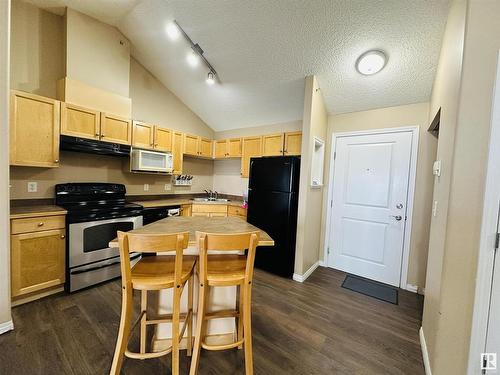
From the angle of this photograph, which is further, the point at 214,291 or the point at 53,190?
the point at 53,190

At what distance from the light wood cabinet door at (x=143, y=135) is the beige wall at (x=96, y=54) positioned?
0.48m

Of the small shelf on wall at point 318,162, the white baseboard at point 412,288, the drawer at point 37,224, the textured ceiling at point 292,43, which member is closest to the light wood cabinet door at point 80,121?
the drawer at point 37,224

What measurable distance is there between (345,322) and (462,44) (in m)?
2.42

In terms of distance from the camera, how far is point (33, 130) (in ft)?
7.33

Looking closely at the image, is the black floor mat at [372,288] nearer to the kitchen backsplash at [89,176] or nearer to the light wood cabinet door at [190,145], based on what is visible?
the kitchen backsplash at [89,176]

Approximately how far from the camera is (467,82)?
1268 mm

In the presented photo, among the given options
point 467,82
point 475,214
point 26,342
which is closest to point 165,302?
point 26,342

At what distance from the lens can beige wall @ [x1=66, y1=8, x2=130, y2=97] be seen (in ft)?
8.53

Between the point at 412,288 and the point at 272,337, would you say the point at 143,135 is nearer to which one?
the point at 272,337

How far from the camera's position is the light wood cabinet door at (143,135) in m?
3.14

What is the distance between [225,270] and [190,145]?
3.12 meters

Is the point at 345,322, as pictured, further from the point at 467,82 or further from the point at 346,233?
the point at 467,82

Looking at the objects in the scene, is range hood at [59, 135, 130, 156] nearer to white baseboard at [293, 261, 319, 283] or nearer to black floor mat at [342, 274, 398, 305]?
white baseboard at [293, 261, 319, 283]

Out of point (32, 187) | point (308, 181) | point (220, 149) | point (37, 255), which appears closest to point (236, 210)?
point (220, 149)
